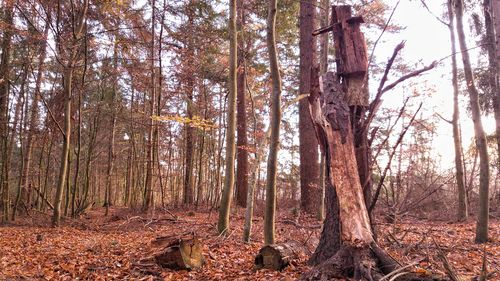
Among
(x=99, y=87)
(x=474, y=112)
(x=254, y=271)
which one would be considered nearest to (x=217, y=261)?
(x=254, y=271)

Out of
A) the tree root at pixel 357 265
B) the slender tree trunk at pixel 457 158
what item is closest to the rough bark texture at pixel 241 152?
the slender tree trunk at pixel 457 158

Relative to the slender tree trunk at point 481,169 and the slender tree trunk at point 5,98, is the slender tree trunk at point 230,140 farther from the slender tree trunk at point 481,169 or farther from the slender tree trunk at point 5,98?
the slender tree trunk at point 5,98

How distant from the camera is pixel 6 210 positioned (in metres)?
12.7

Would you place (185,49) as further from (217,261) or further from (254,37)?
(217,261)

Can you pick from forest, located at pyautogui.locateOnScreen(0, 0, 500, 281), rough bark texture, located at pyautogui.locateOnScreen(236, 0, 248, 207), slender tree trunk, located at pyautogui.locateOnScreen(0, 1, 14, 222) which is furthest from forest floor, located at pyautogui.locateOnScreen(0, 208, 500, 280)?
rough bark texture, located at pyautogui.locateOnScreen(236, 0, 248, 207)

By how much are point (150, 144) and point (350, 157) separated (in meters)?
9.96

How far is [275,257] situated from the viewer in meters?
5.12

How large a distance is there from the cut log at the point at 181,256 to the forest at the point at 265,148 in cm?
3

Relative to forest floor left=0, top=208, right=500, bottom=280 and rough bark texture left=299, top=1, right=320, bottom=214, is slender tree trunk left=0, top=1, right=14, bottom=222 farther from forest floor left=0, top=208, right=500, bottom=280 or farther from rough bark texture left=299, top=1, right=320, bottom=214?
rough bark texture left=299, top=1, right=320, bottom=214

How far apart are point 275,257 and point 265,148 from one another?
753cm

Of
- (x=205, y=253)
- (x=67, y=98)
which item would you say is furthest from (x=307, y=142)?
(x=67, y=98)

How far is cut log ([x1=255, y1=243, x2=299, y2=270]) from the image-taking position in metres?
5.08

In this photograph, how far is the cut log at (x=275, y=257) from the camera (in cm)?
508

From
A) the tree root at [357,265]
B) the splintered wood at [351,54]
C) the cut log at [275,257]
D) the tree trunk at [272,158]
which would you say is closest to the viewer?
the tree root at [357,265]
